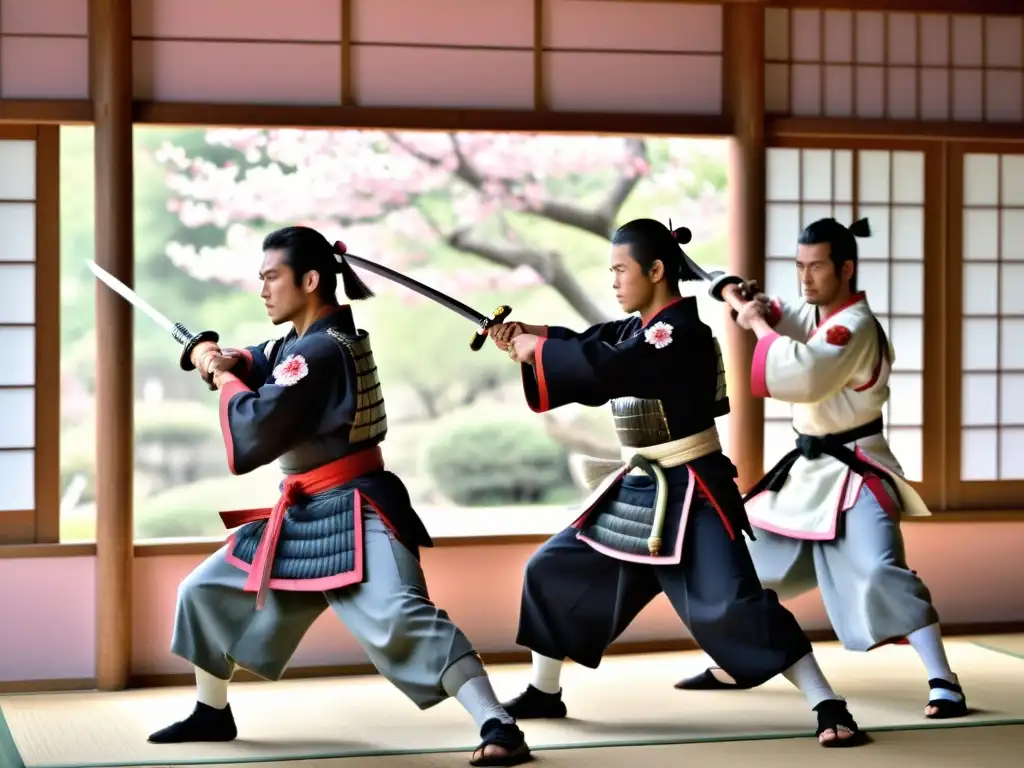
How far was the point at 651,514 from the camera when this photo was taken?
383cm

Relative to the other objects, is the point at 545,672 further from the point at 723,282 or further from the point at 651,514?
the point at 723,282

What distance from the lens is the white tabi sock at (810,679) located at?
12.0ft

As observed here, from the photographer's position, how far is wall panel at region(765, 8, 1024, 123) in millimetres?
5203

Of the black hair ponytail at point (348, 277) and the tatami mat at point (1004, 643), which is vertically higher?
the black hair ponytail at point (348, 277)

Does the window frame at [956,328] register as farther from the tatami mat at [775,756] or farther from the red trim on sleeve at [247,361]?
the red trim on sleeve at [247,361]

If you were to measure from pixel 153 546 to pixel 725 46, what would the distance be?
272cm

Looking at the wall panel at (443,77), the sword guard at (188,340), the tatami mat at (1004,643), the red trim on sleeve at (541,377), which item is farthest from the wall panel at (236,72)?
the tatami mat at (1004,643)

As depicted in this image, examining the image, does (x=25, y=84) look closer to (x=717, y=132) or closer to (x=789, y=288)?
(x=717, y=132)

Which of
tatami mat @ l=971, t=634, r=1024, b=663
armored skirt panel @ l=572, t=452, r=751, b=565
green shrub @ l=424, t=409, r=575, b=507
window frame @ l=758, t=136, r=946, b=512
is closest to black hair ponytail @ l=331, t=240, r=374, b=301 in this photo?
armored skirt panel @ l=572, t=452, r=751, b=565

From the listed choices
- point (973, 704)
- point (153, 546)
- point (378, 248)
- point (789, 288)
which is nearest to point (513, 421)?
point (378, 248)

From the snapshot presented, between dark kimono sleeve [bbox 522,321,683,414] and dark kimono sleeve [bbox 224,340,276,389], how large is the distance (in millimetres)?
740

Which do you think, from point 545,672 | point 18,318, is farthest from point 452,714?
point 18,318

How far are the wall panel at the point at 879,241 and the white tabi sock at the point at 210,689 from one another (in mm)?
2402

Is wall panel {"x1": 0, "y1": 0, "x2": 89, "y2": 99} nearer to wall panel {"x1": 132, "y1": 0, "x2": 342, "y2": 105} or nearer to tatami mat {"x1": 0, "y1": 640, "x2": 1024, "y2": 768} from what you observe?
wall panel {"x1": 132, "y1": 0, "x2": 342, "y2": 105}
